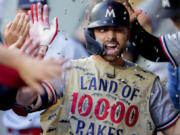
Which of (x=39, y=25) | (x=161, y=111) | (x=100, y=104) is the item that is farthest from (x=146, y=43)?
(x=39, y=25)

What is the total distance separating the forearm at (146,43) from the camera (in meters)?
3.83

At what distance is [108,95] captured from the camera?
342 centimetres

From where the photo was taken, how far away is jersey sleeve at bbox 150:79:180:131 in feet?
11.4

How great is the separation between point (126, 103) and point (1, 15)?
3382 mm

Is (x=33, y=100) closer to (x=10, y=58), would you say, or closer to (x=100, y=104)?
(x=100, y=104)

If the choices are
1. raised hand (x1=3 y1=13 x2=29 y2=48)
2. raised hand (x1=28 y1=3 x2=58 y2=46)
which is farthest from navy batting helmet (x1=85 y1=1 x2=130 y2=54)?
raised hand (x1=3 y1=13 x2=29 y2=48)

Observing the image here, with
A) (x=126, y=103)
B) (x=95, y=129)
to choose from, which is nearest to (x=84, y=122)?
(x=95, y=129)

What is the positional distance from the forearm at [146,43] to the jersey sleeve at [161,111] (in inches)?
18.0

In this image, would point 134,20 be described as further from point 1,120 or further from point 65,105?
point 1,120

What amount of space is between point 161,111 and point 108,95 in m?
0.43

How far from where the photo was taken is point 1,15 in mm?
6301

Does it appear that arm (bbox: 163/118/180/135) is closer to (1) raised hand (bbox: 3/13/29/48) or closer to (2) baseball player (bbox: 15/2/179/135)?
(2) baseball player (bbox: 15/2/179/135)

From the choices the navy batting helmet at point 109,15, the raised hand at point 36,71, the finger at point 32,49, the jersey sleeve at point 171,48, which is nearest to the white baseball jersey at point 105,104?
the navy batting helmet at point 109,15

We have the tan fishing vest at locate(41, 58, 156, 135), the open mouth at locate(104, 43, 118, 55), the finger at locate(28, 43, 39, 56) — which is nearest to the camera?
the finger at locate(28, 43, 39, 56)
